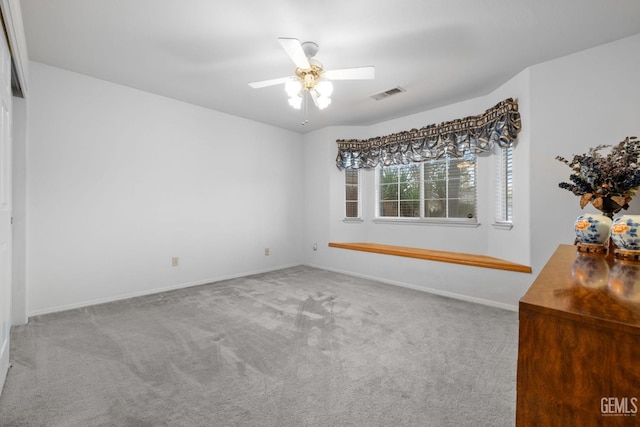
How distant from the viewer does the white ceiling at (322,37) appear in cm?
211

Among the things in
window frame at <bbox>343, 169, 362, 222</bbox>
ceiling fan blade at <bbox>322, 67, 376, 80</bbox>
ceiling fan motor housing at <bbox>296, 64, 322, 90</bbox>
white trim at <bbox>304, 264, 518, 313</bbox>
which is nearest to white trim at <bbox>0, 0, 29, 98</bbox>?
ceiling fan motor housing at <bbox>296, 64, 322, 90</bbox>

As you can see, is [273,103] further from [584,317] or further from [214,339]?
[584,317]

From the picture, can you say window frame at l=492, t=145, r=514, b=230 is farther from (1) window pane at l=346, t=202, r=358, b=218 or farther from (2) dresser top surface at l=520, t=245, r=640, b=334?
(2) dresser top surface at l=520, t=245, r=640, b=334

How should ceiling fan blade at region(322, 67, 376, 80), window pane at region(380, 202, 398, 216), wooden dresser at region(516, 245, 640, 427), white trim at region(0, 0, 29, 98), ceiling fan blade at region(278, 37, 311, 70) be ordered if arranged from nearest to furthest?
wooden dresser at region(516, 245, 640, 427)
white trim at region(0, 0, 29, 98)
ceiling fan blade at region(278, 37, 311, 70)
ceiling fan blade at region(322, 67, 376, 80)
window pane at region(380, 202, 398, 216)

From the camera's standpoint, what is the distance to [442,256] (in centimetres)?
372

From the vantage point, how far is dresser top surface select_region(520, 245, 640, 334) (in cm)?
58

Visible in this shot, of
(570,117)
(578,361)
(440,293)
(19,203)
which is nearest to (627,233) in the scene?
(578,361)

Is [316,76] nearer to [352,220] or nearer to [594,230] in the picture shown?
[594,230]

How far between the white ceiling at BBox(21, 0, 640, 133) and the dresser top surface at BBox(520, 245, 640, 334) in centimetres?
202

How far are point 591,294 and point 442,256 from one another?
3.12 meters

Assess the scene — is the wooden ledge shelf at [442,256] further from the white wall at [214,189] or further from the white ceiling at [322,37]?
the white ceiling at [322,37]

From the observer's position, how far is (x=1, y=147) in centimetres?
171

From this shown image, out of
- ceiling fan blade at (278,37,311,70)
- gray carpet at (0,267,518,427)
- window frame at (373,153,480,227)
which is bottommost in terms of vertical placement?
gray carpet at (0,267,518,427)

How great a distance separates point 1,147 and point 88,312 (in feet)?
6.56
